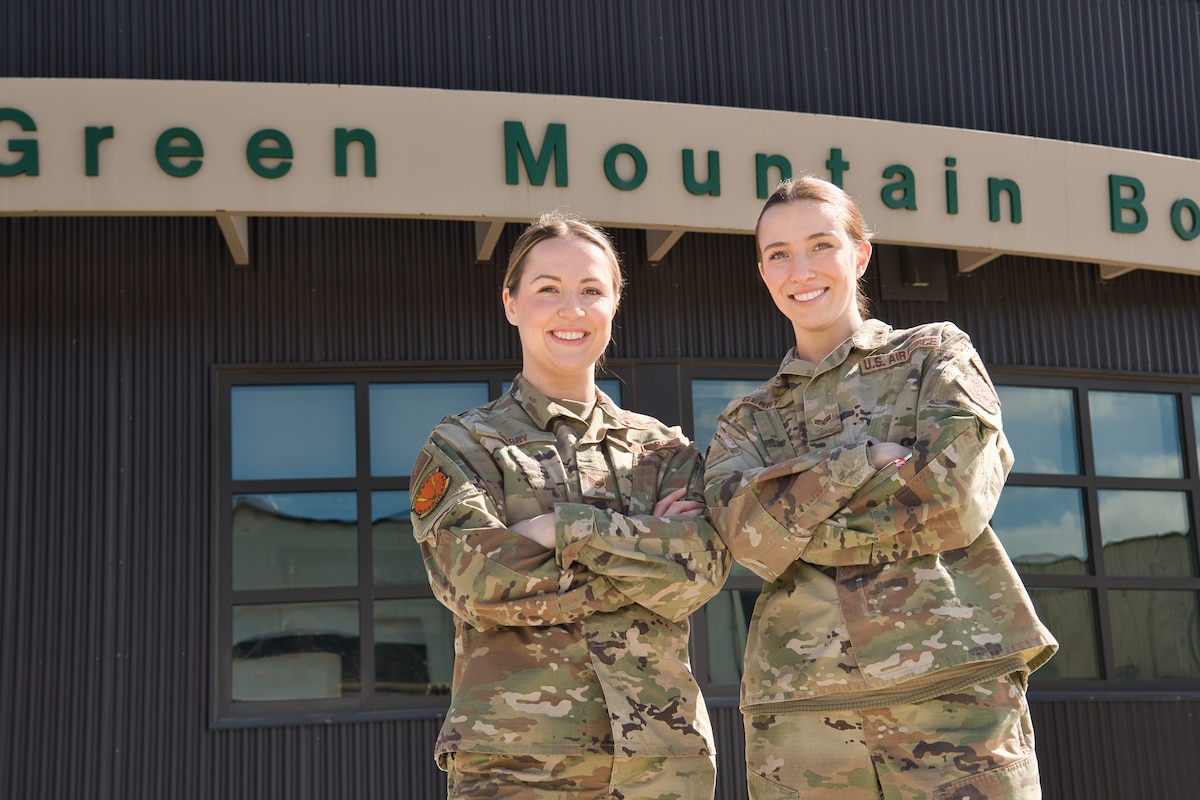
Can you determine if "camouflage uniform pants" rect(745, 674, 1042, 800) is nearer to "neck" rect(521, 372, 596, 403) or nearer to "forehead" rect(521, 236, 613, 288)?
"neck" rect(521, 372, 596, 403)

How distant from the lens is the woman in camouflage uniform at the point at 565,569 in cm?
267

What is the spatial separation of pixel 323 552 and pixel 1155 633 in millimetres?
4027

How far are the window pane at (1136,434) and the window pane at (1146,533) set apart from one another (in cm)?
13

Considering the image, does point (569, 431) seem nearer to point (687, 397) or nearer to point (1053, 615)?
point (687, 397)

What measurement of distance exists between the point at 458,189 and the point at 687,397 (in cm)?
144

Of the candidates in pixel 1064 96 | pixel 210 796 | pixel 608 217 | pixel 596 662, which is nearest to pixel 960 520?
pixel 596 662

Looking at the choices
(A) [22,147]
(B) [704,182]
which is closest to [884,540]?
(B) [704,182]

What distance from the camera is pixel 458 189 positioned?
Answer: 5.27 m

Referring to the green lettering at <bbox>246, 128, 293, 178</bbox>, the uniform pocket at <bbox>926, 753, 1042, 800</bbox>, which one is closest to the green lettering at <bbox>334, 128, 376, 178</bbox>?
the green lettering at <bbox>246, 128, 293, 178</bbox>

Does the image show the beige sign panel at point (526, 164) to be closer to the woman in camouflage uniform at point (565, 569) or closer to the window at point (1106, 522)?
the window at point (1106, 522)

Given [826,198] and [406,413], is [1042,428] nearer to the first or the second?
[406,413]

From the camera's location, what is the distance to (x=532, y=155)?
5340mm

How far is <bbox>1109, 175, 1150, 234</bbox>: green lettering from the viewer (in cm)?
596

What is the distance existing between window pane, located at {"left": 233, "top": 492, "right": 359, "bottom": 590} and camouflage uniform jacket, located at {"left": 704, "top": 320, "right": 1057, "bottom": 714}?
3086 millimetres
